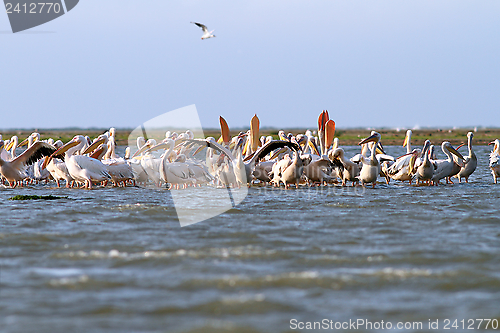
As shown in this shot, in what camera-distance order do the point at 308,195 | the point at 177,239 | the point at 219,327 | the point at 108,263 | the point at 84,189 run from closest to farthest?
the point at 219,327
the point at 108,263
the point at 177,239
the point at 308,195
the point at 84,189

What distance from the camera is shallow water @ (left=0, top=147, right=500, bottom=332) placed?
4.01m

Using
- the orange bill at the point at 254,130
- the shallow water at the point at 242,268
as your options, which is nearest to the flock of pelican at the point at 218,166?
the orange bill at the point at 254,130

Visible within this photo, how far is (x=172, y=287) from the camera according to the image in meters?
4.65

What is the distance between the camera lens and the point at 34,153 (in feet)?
40.8

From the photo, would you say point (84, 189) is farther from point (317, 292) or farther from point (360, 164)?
point (317, 292)

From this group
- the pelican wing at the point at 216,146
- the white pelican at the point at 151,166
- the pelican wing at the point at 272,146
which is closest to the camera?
the pelican wing at the point at 272,146

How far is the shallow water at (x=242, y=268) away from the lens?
4.01 m

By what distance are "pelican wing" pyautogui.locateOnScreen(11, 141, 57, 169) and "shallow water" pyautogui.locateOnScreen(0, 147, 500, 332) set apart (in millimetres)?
3302

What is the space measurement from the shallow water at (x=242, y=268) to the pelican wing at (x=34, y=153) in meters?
3.30

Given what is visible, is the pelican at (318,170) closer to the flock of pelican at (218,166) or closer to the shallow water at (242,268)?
the flock of pelican at (218,166)

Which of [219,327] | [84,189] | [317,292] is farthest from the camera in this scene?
[84,189]

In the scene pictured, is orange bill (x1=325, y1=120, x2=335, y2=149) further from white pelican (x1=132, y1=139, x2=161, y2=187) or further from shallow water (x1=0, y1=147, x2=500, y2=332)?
shallow water (x1=0, y1=147, x2=500, y2=332)

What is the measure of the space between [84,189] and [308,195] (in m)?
5.12

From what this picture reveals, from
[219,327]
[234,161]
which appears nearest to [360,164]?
→ [234,161]
